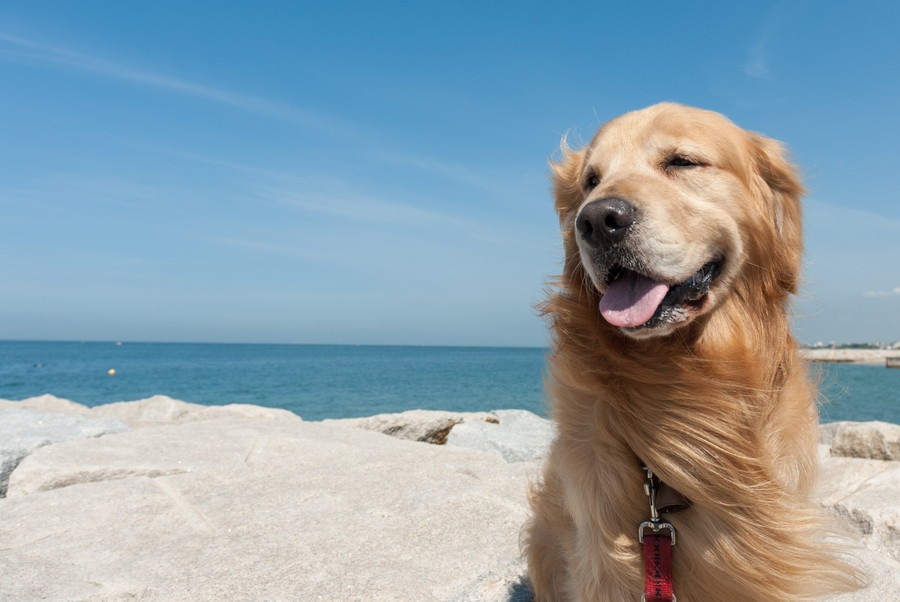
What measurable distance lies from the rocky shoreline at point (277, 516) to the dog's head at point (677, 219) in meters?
1.16

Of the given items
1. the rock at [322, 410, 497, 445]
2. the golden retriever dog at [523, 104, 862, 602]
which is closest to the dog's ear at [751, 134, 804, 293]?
the golden retriever dog at [523, 104, 862, 602]

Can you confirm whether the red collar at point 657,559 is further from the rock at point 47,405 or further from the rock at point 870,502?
the rock at point 47,405

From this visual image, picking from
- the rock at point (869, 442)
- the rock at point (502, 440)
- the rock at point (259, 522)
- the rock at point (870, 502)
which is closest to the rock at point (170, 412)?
the rock at point (502, 440)

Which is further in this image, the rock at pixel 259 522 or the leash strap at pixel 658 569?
the rock at pixel 259 522

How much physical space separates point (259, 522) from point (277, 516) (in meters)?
0.13

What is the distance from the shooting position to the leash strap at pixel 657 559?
2178mm

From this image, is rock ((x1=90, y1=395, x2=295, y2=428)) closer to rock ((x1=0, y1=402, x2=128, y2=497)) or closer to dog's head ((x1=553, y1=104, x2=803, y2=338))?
rock ((x1=0, y1=402, x2=128, y2=497))

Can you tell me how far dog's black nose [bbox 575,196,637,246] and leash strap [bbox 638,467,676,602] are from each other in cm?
97

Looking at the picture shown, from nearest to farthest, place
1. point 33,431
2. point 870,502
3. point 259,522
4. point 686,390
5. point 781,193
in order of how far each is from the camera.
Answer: point 686,390 < point 781,193 < point 259,522 < point 870,502 < point 33,431

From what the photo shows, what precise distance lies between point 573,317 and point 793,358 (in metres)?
0.90

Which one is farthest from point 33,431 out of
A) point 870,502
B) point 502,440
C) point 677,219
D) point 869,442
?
point 869,442

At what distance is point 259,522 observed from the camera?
4.21 meters

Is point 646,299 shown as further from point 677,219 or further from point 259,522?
point 259,522

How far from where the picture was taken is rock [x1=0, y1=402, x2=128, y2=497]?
5801 mm
